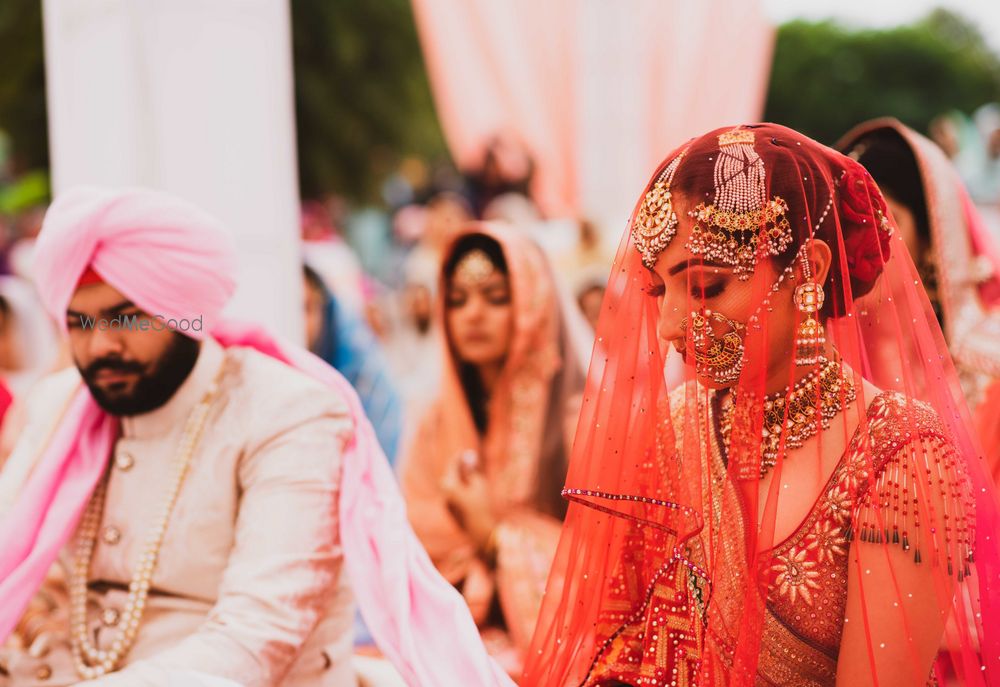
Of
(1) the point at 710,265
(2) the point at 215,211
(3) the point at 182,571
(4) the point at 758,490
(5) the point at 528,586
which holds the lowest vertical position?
(5) the point at 528,586

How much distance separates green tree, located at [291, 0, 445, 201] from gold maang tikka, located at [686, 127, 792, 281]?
1347 centimetres

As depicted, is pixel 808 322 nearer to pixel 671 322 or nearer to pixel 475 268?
pixel 671 322

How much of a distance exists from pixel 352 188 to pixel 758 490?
14247 mm

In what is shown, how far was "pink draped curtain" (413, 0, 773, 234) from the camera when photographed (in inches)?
369

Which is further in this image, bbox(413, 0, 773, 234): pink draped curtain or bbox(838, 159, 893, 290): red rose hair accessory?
bbox(413, 0, 773, 234): pink draped curtain

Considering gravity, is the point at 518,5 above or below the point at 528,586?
above

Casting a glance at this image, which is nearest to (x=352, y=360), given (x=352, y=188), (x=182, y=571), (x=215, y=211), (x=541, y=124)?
(x=215, y=211)

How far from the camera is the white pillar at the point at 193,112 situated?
3.65 m

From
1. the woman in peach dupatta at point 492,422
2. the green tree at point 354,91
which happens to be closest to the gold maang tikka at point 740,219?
the woman in peach dupatta at point 492,422

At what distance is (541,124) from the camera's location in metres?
9.54

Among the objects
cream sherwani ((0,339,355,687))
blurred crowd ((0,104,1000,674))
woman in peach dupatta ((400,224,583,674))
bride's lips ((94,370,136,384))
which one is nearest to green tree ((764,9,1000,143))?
blurred crowd ((0,104,1000,674))

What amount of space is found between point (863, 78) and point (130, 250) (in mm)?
27365

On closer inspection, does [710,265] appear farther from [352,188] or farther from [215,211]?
[352,188]

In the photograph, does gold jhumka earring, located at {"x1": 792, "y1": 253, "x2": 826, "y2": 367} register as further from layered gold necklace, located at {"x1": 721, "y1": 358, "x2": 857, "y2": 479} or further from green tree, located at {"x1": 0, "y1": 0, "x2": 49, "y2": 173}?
green tree, located at {"x1": 0, "y1": 0, "x2": 49, "y2": 173}
